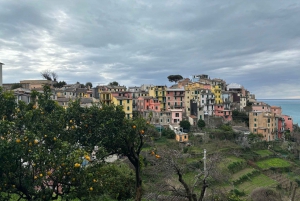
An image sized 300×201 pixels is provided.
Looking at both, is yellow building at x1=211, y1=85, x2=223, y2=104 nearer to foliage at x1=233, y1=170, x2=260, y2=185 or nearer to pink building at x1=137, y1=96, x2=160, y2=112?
pink building at x1=137, y1=96, x2=160, y2=112

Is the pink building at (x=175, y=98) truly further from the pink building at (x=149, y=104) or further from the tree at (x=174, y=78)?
the tree at (x=174, y=78)

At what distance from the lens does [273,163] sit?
120 feet

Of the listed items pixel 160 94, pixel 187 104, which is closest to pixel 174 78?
pixel 160 94

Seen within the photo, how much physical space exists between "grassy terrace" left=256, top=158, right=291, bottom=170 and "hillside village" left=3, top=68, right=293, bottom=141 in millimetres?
9240

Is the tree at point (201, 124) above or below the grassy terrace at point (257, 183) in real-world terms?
above

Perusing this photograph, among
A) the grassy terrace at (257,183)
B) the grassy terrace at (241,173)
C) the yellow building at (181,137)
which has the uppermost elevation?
the yellow building at (181,137)

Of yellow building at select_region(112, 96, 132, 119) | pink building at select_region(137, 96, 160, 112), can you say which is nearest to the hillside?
yellow building at select_region(112, 96, 132, 119)

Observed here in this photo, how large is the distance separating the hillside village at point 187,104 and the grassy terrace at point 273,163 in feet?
30.3

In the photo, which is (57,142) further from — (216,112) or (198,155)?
(216,112)

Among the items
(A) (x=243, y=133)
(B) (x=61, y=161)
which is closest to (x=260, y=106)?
(A) (x=243, y=133)

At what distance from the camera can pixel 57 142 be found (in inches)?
276

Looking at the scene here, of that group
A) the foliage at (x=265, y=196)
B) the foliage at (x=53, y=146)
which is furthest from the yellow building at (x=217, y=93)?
the foliage at (x=53, y=146)

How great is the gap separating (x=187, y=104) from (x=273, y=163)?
20807 mm

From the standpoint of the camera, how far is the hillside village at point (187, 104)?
46594 mm
